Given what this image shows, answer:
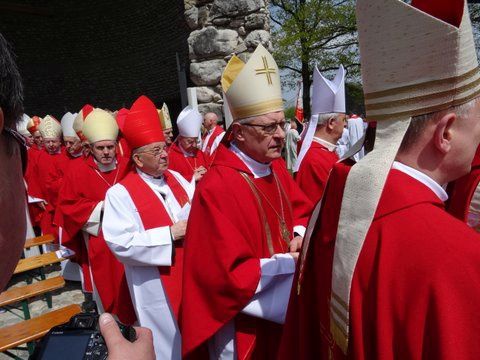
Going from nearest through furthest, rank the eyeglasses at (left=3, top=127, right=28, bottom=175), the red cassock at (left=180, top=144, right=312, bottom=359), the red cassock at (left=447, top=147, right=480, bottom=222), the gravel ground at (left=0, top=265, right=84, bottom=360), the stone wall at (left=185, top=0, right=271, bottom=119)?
the eyeglasses at (left=3, top=127, right=28, bottom=175) → the red cassock at (left=447, top=147, right=480, bottom=222) → the red cassock at (left=180, top=144, right=312, bottom=359) → the gravel ground at (left=0, top=265, right=84, bottom=360) → the stone wall at (left=185, top=0, right=271, bottom=119)

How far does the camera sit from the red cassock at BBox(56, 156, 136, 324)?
3.37 m

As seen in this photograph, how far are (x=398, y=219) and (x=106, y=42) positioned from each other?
55.3 feet

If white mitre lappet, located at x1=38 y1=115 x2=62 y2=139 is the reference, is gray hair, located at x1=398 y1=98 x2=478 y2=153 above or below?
above

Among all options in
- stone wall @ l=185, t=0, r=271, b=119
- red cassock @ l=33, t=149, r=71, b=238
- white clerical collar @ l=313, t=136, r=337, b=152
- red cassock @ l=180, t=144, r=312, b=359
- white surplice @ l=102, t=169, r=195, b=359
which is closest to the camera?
red cassock @ l=180, t=144, r=312, b=359

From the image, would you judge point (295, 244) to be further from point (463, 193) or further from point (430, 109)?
point (430, 109)

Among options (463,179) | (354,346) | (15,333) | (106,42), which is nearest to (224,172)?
(463,179)

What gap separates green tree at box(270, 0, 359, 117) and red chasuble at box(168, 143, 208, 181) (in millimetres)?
12553

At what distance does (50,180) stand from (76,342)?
234 inches

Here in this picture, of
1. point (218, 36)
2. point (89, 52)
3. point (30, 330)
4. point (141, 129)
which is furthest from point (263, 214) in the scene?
point (89, 52)

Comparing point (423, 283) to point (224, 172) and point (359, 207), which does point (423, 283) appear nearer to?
point (359, 207)

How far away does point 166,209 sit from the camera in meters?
3.06

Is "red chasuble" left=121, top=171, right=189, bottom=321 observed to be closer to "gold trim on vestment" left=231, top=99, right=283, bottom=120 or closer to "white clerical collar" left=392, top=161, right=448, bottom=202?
"gold trim on vestment" left=231, top=99, right=283, bottom=120

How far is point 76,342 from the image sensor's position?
1.04 m

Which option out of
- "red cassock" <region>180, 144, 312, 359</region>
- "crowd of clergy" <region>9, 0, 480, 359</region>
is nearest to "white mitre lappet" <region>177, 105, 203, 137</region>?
"crowd of clergy" <region>9, 0, 480, 359</region>
